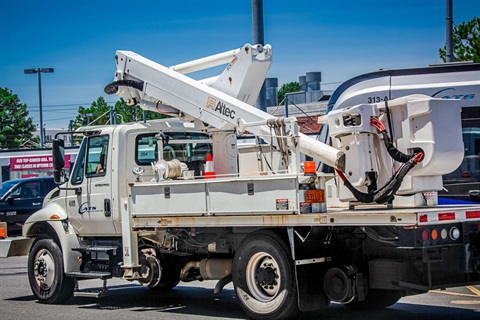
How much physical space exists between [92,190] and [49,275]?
1.52 meters

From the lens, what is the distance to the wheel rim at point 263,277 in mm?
10352

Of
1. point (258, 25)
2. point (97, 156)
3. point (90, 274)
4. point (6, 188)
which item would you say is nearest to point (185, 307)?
point (90, 274)

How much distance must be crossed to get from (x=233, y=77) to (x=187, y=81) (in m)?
0.69

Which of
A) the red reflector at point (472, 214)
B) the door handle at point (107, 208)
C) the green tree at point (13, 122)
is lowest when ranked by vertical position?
the red reflector at point (472, 214)

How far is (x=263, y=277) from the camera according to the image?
10.4 m

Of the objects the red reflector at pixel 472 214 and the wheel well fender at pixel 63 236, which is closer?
the red reflector at pixel 472 214

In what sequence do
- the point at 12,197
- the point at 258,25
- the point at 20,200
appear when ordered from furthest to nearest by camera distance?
the point at 20,200 < the point at 12,197 < the point at 258,25

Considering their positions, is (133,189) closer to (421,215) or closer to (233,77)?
(233,77)

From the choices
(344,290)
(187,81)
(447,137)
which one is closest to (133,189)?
(187,81)


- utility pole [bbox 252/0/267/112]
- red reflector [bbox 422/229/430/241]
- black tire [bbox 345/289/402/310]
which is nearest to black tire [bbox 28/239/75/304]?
black tire [bbox 345/289/402/310]

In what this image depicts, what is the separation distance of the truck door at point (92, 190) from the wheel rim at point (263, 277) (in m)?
2.99

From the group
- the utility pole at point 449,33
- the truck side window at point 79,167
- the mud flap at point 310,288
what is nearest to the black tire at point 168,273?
the truck side window at point 79,167

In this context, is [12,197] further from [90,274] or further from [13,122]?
[13,122]

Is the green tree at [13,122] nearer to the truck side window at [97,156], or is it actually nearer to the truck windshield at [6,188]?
the truck windshield at [6,188]
